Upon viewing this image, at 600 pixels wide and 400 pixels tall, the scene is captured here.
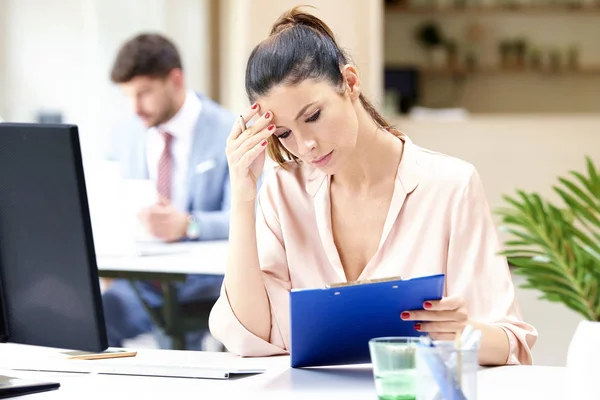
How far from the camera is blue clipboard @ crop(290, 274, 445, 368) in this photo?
4.57 ft

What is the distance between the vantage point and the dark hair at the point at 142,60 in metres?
3.42

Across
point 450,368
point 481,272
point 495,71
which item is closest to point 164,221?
point 481,272

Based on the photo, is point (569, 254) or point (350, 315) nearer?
point (569, 254)

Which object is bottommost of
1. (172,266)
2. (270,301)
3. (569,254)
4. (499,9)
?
(172,266)

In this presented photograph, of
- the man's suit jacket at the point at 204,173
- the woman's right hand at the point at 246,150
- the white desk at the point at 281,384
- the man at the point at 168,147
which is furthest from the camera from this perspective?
the man at the point at 168,147

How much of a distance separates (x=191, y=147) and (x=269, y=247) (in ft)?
5.55

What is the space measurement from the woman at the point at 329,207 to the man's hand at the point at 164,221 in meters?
1.20

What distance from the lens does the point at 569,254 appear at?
44.3 inches

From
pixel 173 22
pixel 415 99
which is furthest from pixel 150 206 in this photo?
pixel 415 99

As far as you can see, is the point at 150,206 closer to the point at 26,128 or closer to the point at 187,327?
the point at 187,327

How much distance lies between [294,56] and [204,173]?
1747 mm

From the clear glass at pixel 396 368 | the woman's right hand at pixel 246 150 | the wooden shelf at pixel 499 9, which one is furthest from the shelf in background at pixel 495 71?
the clear glass at pixel 396 368

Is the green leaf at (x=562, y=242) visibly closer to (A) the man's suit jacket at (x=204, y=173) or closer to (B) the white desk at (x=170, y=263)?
(B) the white desk at (x=170, y=263)

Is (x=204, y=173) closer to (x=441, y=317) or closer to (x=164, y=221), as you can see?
(x=164, y=221)
